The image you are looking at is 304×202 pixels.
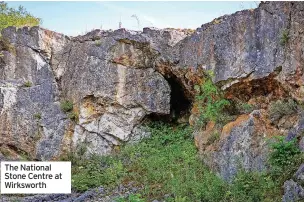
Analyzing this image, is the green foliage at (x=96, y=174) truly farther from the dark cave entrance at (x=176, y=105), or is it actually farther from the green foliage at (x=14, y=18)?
the green foliage at (x=14, y=18)

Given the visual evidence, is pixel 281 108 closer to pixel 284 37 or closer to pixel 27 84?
pixel 284 37

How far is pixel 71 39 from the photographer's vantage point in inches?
605

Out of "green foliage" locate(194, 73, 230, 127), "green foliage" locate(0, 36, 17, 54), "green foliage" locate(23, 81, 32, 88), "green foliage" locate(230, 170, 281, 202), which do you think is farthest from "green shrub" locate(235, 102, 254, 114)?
"green foliage" locate(0, 36, 17, 54)

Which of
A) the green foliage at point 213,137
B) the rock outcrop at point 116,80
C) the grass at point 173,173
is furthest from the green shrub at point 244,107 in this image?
the grass at point 173,173

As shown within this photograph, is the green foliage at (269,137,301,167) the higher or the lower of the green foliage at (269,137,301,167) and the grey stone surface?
the higher

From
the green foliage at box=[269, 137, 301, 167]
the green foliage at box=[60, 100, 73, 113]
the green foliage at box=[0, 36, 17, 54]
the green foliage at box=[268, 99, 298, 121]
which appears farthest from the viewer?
the green foliage at box=[0, 36, 17, 54]

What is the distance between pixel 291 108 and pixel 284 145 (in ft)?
5.33

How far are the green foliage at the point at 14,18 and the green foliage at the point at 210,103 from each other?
8.15 meters

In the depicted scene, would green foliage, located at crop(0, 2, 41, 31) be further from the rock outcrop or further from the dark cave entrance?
the dark cave entrance

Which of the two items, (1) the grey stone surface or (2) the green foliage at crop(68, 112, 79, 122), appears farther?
(2) the green foliage at crop(68, 112, 79, 122)

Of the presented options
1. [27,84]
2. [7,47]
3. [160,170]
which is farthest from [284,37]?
[7,47]

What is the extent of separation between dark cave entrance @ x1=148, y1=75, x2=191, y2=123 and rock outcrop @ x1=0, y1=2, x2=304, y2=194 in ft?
0.12

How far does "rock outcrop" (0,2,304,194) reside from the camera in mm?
11008

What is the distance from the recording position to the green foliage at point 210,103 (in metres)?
11.5
